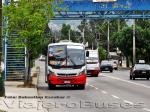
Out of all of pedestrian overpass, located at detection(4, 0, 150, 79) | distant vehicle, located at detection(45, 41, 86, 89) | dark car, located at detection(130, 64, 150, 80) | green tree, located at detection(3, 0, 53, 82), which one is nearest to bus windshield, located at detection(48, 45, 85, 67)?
distant vehicle, located at detection(45, 41, 86, 89)

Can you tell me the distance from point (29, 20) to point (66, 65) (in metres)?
3.46

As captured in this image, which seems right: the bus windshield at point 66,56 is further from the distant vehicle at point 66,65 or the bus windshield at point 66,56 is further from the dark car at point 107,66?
the dark car at point 107,66

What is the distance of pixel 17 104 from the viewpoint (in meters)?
22.0

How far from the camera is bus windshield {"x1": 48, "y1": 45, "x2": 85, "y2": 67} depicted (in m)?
36.2

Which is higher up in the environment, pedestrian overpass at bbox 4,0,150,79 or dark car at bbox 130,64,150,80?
pedestrian overpass at bbox 4,0,150,79

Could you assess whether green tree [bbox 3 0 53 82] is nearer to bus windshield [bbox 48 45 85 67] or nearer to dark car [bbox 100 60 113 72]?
bus windshield [bbox 48 45 85 67]

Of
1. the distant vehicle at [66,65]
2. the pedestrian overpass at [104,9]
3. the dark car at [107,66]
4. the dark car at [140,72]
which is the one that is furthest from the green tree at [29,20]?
the dark car at [107,66]

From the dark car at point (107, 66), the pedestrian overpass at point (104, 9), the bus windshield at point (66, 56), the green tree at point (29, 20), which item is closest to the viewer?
the bus windshield at point (66, 56)

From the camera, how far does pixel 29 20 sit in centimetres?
3631

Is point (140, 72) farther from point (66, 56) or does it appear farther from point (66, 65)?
point (66, 65)

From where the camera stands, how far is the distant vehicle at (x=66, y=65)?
35781 mm

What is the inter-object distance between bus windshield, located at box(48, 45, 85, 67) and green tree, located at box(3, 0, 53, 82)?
1318 millimetres

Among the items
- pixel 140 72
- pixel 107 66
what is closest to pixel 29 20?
pixel 140 72

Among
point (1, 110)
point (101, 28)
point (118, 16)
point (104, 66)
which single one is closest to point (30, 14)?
point (1, 110)
